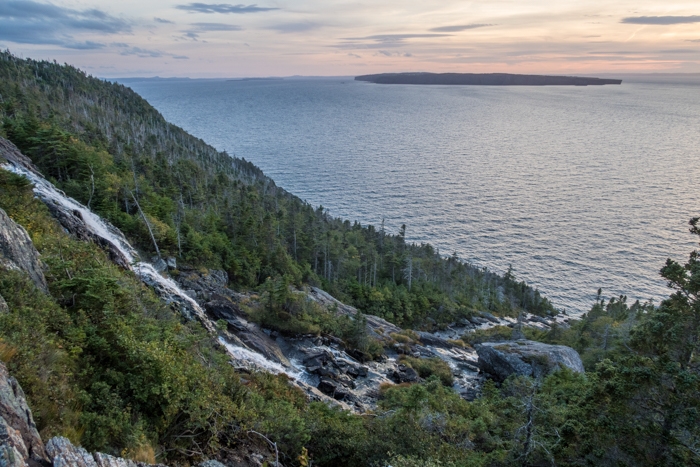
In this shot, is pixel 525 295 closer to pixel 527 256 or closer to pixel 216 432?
pixel 527 256

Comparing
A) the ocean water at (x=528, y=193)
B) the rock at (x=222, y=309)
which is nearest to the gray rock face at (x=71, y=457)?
the rock at (x=222, y=309)

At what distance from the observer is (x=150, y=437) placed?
11.1 m

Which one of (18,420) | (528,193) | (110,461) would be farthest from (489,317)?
(18,420)

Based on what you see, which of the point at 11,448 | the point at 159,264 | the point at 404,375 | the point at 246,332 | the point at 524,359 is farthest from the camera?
the point at 524,359

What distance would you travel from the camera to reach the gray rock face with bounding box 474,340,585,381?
38.7 metres

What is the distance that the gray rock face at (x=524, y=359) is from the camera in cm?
3869

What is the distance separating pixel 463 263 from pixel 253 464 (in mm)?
71994

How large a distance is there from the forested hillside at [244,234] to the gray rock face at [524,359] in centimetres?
2075

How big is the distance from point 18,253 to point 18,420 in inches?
336

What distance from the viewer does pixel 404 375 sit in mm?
37219

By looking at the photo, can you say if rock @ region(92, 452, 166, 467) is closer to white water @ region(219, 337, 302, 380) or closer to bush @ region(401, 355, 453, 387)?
white water @ region(219, 337, 302, 380)

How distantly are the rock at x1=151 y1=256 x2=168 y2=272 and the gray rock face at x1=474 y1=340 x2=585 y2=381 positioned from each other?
3275 centimetres

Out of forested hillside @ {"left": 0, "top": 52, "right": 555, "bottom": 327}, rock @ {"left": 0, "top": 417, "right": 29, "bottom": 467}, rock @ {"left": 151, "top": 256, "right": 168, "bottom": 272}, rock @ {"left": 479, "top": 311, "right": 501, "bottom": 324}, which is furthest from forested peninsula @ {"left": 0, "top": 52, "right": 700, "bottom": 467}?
rock @ {"left": 479, "top": 311, "right": 501, "bottom": 324}

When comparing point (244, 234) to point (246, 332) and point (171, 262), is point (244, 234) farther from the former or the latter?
point (246, 332)
